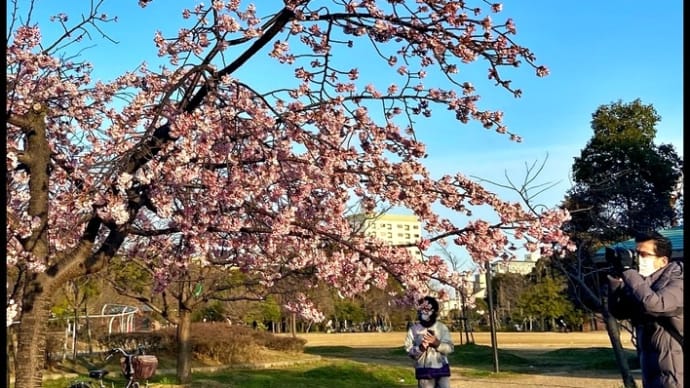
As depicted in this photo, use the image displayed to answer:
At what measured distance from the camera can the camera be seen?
3699 mm

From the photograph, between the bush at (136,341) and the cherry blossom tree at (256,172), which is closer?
the cherry blossom tree at (256,172)

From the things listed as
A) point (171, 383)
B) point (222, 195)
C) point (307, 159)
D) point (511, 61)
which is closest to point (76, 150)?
point (222, 195)

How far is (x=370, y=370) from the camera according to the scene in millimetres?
15672

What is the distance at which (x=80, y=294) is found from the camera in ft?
54.1

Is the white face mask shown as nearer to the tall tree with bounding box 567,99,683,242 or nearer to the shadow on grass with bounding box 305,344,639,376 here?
the shadow on grass with bounding box 305,344,639,376

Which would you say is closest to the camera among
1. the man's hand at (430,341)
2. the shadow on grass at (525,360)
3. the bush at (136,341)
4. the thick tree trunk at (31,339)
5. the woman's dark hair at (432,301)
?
the thick tree trunk at (31,339)

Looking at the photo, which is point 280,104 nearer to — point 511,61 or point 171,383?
point 511,61

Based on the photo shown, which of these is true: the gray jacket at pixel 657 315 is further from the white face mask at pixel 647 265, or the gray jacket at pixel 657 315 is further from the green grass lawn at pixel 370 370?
the green grass lawn at pixel 370 370

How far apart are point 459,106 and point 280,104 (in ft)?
4.08

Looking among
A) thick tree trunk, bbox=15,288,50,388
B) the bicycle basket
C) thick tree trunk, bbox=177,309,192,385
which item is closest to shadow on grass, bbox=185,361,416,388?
thick tree trunk, bbox=177,309,192,385

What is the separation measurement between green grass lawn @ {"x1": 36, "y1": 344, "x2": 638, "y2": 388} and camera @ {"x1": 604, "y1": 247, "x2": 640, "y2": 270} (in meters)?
9.27

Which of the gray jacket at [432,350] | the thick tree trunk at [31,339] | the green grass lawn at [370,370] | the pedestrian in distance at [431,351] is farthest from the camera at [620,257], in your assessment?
the green grass lawn at [370,370]

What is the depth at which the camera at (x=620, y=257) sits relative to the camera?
146 inches

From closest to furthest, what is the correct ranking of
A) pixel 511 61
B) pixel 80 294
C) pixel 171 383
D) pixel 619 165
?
pixel 511 61, pixel 171 383, pixel 80 294, pixel 619 165
